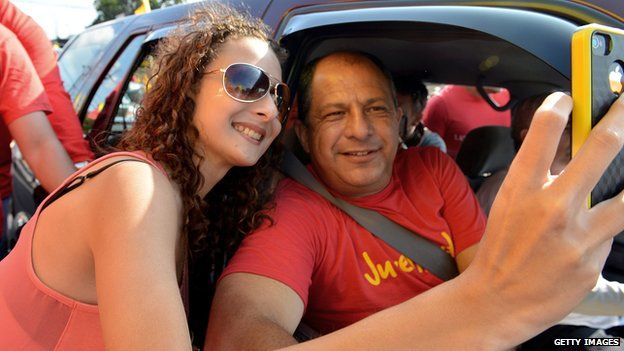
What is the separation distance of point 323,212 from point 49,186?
110cm

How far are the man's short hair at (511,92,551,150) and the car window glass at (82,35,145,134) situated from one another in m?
2.04

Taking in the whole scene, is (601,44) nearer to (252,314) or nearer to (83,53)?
(252,314)

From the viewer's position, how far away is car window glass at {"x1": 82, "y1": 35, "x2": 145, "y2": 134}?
8.92ft

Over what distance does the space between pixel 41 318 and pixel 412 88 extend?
2.52 m

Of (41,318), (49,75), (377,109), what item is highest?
(377,109)

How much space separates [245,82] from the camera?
146 centimetres

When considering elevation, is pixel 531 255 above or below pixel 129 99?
above

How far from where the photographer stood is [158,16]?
2.66 m

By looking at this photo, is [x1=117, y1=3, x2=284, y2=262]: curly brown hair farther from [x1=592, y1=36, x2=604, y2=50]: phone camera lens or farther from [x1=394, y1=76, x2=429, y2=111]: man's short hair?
[x1=394, y1=76, x2=429, y2=111]: man's short hair

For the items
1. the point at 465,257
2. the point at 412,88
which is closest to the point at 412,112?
the point at 412,88

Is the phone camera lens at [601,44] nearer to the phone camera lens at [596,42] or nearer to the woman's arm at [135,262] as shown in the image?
the phone camera lens at [596,42]

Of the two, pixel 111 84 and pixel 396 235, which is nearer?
pixel 396 235

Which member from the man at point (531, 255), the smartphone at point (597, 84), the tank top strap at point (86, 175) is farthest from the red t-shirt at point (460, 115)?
the man at point (531, 255)

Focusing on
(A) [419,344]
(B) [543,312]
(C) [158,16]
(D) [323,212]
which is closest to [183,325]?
(A) [419,344]
